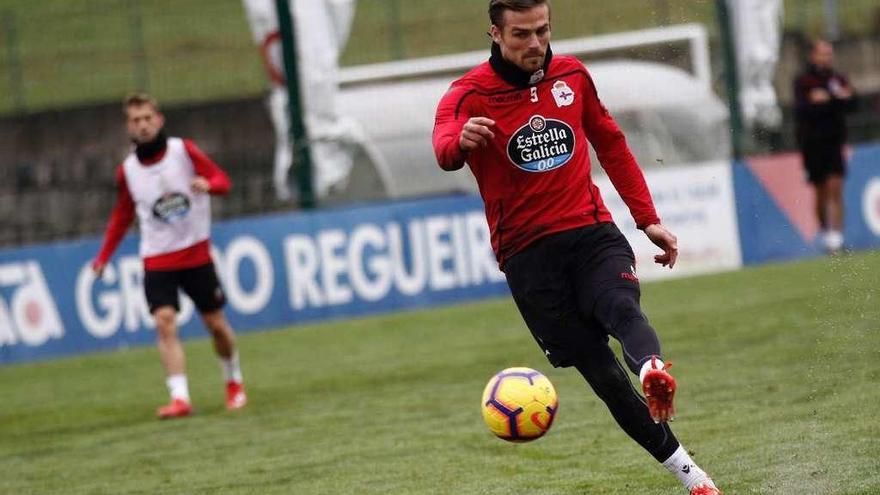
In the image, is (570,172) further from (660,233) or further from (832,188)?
(832,188)

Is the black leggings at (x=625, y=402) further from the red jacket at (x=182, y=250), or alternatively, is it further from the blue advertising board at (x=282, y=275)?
the blue advertising board at (x=282, y=275)

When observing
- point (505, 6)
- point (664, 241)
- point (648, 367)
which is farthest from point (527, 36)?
point (648, 367)

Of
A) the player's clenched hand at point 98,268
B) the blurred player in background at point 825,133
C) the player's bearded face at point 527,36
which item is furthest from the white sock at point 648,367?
the blurred player in background at point 825,133

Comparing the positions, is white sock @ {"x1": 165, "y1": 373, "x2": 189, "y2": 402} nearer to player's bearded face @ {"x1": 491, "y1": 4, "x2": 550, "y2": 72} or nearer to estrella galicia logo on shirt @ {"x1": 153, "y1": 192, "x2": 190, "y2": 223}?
estrella galicia logo on shirt @ {"x1": 153, "y1": 192, "x2": 190, "y2": 223}

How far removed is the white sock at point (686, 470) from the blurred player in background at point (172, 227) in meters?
5.53

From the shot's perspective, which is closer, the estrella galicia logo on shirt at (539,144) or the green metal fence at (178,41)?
the estrella galicia logo on shirt at (539,144)

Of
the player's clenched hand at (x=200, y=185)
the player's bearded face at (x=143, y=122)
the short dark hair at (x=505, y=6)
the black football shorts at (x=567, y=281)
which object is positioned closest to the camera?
the short dark hair at (x=505, y=6)

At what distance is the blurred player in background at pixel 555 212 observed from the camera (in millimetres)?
6484

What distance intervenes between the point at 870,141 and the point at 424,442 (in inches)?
464

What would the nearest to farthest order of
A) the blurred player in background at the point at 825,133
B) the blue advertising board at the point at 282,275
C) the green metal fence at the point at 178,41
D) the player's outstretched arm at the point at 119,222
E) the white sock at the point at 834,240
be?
the player's outstretched arm at the point at 119,222
the blue advertising board at the point at 282,275
the white sock at the point at 834,240
the blurred player in background at the point at 825,133
the green metal fence at the point at 178,41

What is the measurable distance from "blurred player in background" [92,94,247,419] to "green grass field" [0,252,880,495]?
0.59m

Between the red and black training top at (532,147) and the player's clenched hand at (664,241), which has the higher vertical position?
the red and black training top at (532,147)

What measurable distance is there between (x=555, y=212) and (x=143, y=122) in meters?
5.61

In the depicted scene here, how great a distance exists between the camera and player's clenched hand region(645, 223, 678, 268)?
661 centimetres
